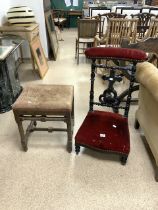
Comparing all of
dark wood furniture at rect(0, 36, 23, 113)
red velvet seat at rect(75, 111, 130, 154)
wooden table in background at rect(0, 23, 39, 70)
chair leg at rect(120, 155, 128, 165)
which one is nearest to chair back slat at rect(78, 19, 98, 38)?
wooden table in background at rect(0, 23, 39, 70)

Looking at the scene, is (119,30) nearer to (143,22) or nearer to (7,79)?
(143,22)

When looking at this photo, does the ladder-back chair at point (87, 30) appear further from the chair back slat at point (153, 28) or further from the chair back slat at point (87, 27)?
the chair back slat at point (153, 28)

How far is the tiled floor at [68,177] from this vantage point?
1325mm

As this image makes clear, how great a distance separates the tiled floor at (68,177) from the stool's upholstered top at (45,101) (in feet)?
1.56

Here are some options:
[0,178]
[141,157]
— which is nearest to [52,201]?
[0,178]

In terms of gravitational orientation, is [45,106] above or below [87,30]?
below

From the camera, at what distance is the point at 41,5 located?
342 centimetres

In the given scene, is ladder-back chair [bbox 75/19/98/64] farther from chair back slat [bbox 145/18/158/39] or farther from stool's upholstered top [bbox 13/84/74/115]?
stool's upholstered top [bbox 13/84/74/115]

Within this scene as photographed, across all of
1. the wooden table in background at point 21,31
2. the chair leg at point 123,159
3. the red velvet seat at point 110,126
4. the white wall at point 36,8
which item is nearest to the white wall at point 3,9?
the white wall at point 36,8

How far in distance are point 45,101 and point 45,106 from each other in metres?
0.06

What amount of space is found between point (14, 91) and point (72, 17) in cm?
616

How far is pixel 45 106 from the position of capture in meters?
1.48

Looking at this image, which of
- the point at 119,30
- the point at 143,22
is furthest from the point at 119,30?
the point at 143,22

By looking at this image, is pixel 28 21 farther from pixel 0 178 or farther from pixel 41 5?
pixel 0 178
